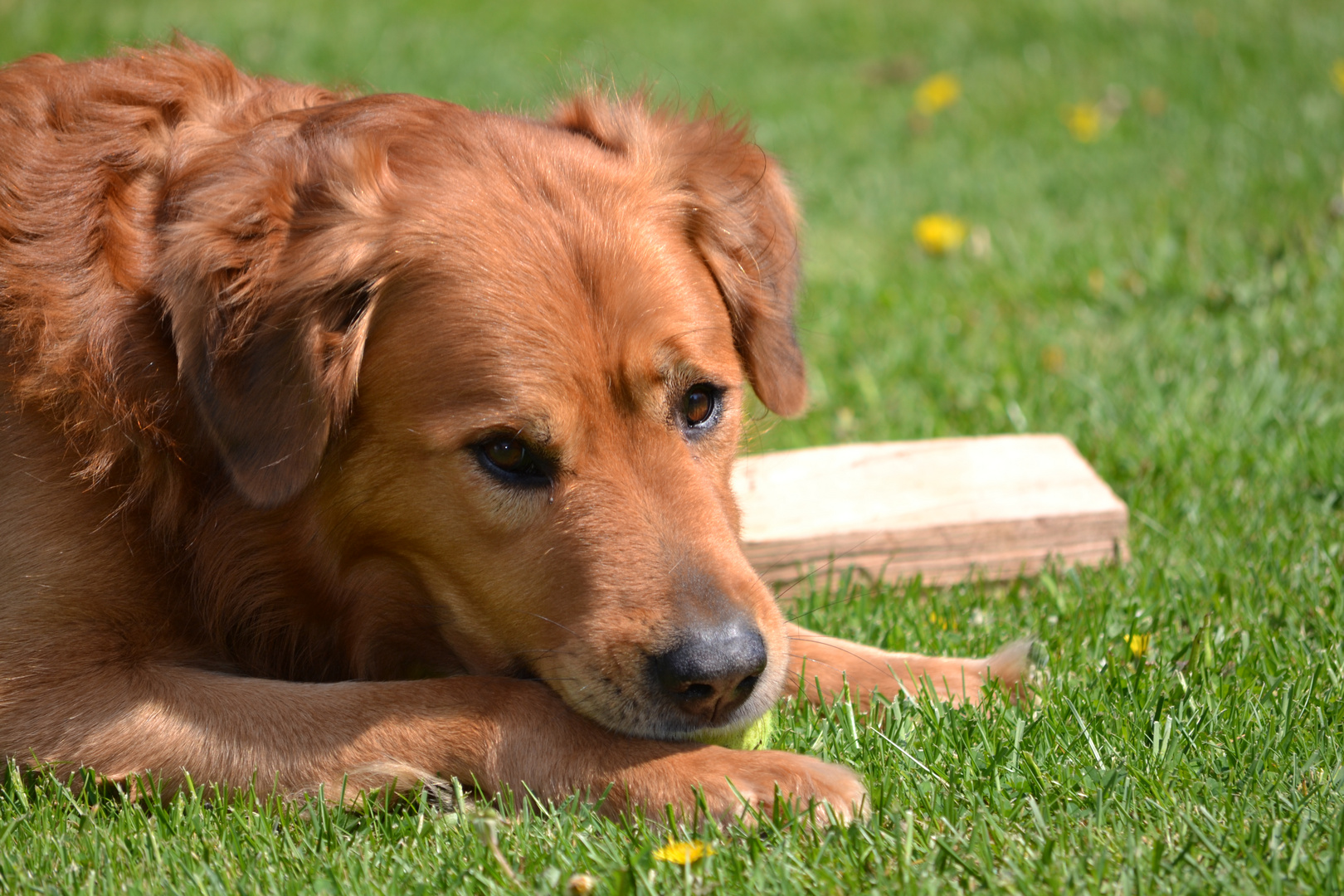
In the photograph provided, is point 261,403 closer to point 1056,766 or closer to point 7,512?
point 7,512

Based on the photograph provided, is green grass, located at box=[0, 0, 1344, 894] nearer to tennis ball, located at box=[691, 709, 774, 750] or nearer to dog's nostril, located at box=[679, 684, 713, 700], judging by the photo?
tennis ball, located at box=[691, 709, 774, 750]

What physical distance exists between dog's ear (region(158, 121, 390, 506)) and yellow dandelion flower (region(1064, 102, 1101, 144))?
6.91 meters

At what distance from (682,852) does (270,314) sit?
1.49 m

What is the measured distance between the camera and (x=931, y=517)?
4.17 meters

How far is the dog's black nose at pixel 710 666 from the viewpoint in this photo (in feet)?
8.75

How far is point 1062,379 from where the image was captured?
552cm

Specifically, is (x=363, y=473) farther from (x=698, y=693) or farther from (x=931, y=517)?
(x=931, y=517)

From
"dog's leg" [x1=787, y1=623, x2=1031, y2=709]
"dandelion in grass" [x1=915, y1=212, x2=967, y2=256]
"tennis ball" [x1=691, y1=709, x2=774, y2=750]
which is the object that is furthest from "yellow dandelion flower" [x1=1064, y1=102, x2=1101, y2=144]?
"tennis ball" [x1=691, y1=709, x2=774, y2=750]

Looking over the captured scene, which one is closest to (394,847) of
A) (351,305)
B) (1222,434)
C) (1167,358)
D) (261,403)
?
(261,403)

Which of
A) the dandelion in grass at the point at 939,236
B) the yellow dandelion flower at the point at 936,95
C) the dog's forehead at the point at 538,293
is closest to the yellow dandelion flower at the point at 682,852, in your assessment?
the dog's forehead at the point at 538,293

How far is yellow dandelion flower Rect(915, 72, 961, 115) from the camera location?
31.1 feet

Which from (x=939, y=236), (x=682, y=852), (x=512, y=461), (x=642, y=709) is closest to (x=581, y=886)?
(x=682, y=852)

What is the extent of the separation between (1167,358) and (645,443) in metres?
3.50

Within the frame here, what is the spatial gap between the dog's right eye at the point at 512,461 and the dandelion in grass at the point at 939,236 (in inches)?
185
